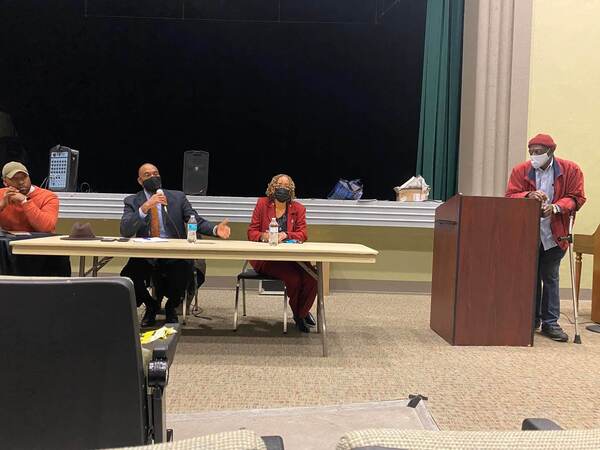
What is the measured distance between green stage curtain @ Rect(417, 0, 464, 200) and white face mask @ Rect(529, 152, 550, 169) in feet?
6.82

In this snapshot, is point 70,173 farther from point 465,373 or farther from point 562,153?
point 562,153

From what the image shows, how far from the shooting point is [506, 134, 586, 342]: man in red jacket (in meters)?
3.28

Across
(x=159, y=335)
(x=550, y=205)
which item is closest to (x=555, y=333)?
(x=550, y=205)

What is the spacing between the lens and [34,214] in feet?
11.1

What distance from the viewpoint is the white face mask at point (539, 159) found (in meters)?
3.32

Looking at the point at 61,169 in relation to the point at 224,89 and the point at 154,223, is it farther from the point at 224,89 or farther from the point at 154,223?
the point at 224,89

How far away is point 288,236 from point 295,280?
1.30 feet

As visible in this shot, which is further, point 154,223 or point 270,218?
point 270,218

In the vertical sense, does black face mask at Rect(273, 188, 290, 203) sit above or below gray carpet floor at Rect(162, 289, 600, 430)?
above

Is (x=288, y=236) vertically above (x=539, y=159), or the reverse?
(x=539, y=159)

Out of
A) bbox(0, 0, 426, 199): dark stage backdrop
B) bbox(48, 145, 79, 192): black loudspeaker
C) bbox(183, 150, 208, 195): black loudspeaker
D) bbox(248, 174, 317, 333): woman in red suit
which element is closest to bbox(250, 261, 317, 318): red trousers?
bbox(248, 174, 317, 333): woman in red suit

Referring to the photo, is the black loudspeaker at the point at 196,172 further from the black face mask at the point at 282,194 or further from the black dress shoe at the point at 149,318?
the black dress shoe at the point at 149,318

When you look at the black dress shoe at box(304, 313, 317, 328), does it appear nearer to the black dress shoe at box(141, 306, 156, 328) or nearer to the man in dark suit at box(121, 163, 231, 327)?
the man in dark suit at box(121, 163, 231, 327)

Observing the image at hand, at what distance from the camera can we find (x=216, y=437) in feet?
1.50
